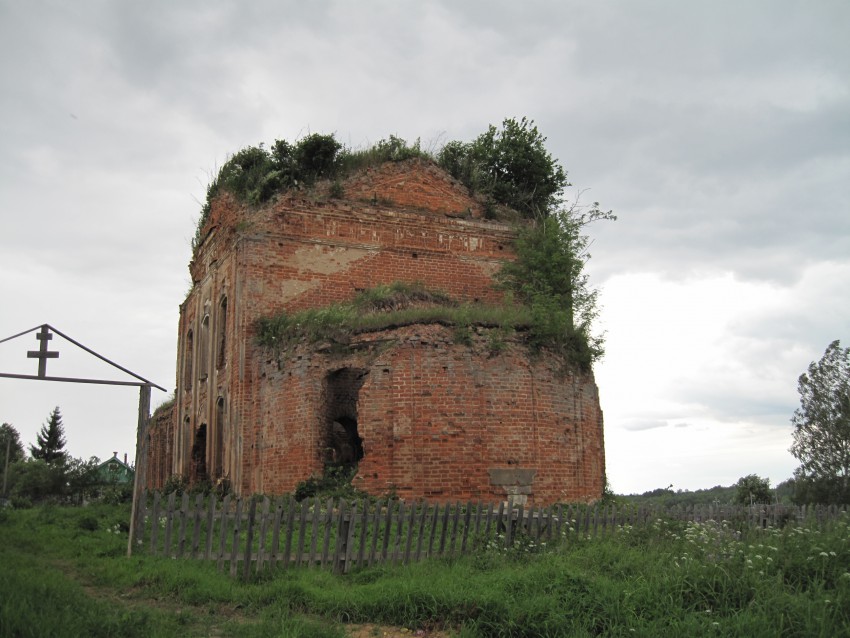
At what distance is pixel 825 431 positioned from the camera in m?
28.5

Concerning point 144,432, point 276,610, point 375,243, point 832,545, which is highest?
point 375,243

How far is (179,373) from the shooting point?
74.7ft

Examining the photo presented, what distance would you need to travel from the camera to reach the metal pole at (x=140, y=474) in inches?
385

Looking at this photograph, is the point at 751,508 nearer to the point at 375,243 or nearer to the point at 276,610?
the point at 375,243

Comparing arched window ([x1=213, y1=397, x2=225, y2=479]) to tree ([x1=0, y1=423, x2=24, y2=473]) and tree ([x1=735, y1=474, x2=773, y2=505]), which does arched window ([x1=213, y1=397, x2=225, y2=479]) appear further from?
tree ([x1=0, y1=423, x2=24, y2=473])

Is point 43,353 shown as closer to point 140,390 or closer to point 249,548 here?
point 140,390

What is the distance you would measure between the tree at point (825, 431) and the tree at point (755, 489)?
2.14m

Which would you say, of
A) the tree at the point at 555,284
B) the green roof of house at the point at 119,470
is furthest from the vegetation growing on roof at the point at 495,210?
the green roof of house at the point at 119,470

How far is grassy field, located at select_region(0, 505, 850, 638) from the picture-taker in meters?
6.27

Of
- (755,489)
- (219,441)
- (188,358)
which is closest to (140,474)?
(219,441)

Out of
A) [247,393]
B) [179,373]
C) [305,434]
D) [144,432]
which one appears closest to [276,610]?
[144,432]

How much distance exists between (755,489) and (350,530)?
875 inches

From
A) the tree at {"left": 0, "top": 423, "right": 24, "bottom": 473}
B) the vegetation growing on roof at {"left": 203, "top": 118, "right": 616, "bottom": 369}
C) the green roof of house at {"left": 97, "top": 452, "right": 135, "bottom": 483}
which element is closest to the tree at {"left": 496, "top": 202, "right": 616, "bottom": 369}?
the vegetation growing on roof at {"left": 203, "top": 118, "right": 616, "bottom": 369}

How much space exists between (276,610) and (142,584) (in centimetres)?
202
